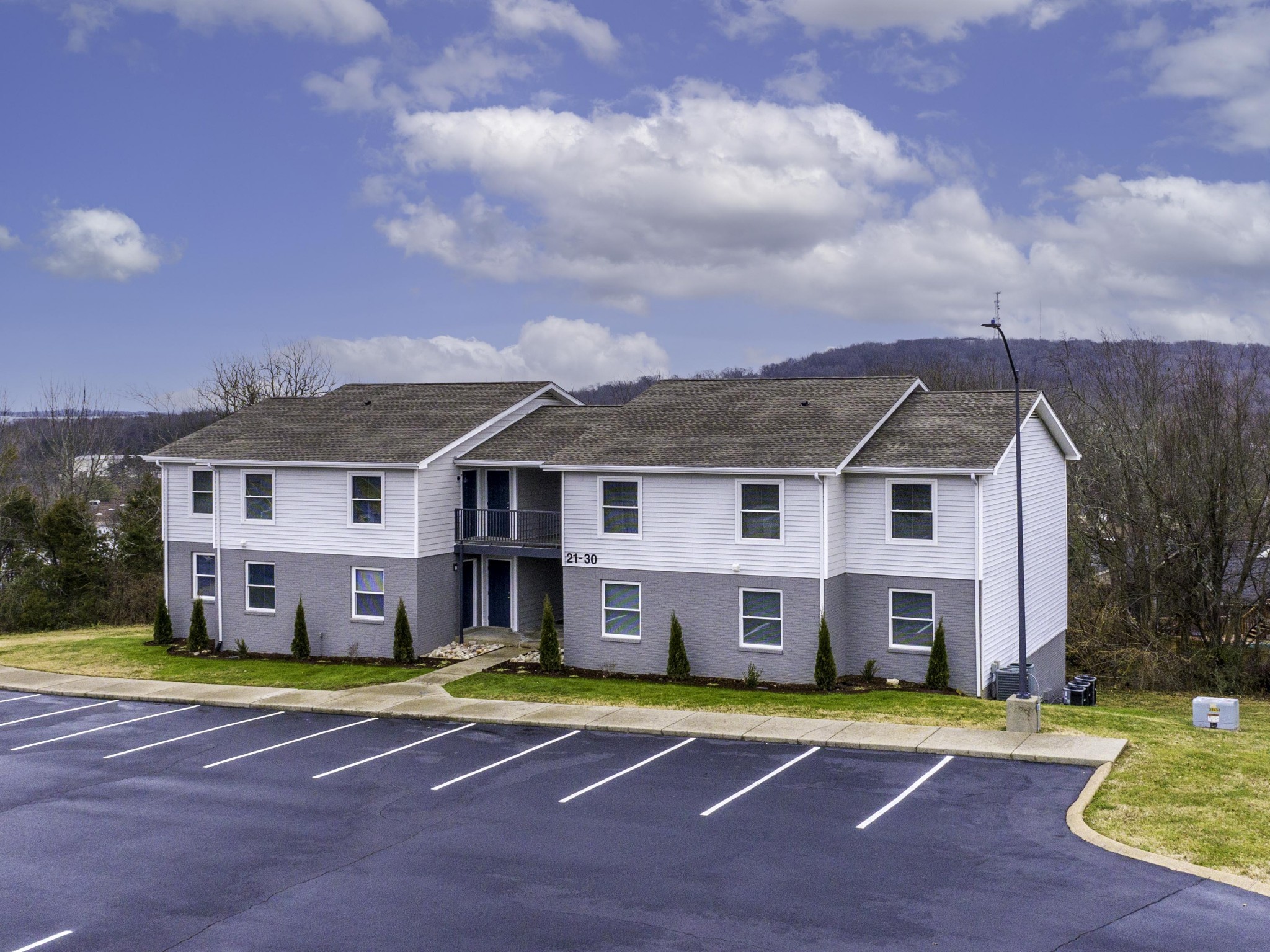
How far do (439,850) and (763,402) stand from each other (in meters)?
17.7

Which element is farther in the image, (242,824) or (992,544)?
(992,544)

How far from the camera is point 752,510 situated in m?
26.2

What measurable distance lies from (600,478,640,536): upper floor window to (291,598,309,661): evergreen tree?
30.0 feet

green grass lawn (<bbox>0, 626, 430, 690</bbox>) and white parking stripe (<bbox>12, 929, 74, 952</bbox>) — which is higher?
white parking stripe (<bbox>12, 929, 74, 952</bbox>)

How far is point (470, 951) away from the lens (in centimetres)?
1158

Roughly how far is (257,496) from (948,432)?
19.1 meters

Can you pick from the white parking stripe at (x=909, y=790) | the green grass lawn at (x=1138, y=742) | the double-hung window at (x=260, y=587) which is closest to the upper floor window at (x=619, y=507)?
the green grass lawn at (x=1138, y=742)

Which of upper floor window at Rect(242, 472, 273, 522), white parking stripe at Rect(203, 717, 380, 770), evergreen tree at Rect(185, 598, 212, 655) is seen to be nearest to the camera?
white parking stripe at Rect(203, 717, 380, 770)

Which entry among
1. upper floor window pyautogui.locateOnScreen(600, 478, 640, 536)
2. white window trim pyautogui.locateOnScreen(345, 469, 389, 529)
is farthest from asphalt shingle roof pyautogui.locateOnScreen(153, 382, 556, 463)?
upper floor window pyautogui.locateOnScreen(600, 478, 640, 536)

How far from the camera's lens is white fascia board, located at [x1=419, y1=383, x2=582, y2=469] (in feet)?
97.7

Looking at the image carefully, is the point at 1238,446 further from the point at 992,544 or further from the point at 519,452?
the point at 519,452

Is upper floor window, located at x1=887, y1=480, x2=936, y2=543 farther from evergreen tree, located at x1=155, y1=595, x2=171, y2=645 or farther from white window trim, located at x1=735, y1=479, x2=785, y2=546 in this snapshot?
evergreen tree, located at x1=155, y1=595, x2=171, y2=645

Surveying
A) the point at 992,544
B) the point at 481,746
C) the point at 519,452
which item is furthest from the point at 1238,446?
the point at 481,746

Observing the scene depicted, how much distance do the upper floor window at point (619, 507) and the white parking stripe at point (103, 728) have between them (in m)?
10.6
